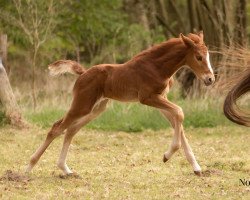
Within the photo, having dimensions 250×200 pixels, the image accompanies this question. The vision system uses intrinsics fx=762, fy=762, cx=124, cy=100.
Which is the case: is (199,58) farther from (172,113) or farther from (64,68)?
(64,68)

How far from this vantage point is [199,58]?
344 inches

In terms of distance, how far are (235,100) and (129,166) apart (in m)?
2.35

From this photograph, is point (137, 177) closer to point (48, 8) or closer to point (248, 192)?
point (248, 192)

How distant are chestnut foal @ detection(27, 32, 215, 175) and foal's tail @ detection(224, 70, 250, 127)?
13.0 inches

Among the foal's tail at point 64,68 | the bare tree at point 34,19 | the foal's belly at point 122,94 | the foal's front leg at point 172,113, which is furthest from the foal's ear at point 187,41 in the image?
the bare tree at point 34,19

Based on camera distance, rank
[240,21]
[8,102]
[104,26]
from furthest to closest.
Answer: [104,26], [240,21], [8,102]

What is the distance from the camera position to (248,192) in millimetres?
8023

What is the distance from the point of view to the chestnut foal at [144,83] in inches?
344

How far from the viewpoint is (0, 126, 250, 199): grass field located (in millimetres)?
8094

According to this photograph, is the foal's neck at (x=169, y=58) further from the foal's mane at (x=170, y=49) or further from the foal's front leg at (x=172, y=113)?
the foal's front leg at (x=172, y=113)

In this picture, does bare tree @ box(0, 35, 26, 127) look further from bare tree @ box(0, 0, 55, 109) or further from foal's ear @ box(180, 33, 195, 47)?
foal's ear @ box(180, 33, 195, 47)

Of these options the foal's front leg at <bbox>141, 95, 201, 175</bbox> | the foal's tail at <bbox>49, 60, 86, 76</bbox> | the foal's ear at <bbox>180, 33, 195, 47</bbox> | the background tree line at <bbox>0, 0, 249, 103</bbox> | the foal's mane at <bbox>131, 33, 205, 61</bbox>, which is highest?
the foal's ear at <bbox>180, 33, 195, 47</bbox>

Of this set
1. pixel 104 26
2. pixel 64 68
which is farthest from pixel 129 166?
pixel 104 26

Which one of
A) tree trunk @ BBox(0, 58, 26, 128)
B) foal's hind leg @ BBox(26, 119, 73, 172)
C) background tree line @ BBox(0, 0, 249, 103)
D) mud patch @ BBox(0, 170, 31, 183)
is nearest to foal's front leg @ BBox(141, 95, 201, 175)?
foal's hind leg @ BBox(26, 119, 73, 172)
